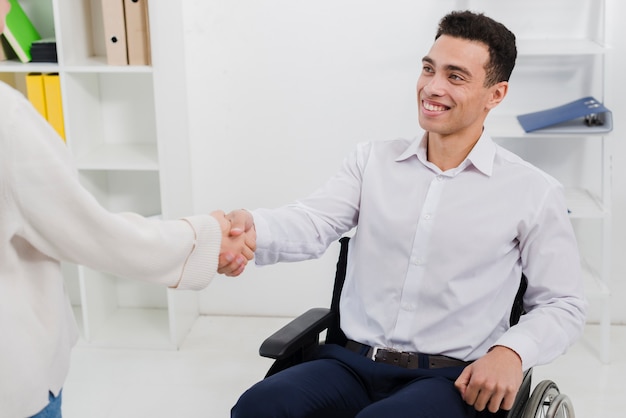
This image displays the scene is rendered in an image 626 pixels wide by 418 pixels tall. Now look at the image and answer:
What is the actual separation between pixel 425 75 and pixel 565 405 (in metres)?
0.88

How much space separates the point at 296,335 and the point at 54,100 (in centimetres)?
158

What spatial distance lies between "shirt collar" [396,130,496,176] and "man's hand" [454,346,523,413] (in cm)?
47

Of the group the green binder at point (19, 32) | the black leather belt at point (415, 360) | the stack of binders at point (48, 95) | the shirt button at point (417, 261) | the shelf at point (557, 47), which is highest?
the green binder at point (19, 32)

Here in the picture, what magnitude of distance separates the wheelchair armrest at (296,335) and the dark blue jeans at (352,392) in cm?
5

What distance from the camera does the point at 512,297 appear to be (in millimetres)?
2102

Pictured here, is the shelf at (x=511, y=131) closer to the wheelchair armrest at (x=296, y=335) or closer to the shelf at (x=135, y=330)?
the wheelchair armrest at (x=296, y=335)

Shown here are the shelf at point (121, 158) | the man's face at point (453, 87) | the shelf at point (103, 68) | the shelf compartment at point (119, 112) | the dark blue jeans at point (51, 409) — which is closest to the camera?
the dark blue jeans at point (51, 409)

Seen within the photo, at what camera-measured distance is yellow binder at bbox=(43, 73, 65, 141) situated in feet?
10.3

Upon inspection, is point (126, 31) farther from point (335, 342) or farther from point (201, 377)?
point (335, 342)

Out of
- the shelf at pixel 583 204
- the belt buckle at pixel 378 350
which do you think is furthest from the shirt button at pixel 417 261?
the shelf at pixel 583 204

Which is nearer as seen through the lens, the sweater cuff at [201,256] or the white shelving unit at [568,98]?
the sweater cuff at [201,256]

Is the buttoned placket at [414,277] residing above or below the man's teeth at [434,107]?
below

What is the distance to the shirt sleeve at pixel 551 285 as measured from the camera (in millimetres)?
1918

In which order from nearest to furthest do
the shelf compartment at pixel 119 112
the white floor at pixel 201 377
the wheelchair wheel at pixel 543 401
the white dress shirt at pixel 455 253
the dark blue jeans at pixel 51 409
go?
the dark blue jeans at pixel 51 409 < the wheelchair wheel at pixel 543 401 < the white dress shirt at pixel 455 253 < the white floor at pixel 201 377 < the shelf compartment at pixel 119 112
